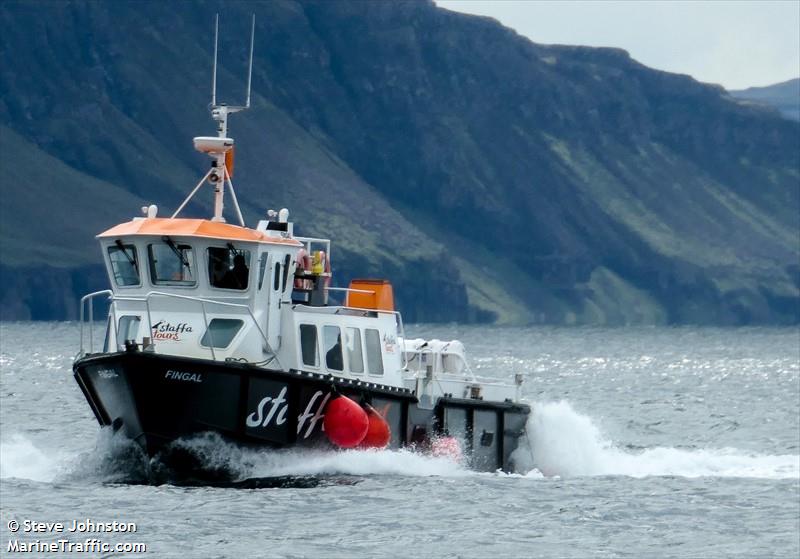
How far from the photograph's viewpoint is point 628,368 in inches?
4584

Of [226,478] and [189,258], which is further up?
[189,258]

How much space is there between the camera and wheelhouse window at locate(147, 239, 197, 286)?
110 ft

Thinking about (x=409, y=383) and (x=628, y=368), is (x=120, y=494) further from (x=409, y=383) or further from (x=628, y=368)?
(x=628, y=368)

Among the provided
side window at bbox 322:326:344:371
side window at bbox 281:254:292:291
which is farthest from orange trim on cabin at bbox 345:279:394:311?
side window at bbox 281:254:292:291

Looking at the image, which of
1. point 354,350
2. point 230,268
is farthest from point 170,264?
point 354,350

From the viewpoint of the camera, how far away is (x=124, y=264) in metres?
33.9

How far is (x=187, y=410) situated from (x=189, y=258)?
10.4 ft

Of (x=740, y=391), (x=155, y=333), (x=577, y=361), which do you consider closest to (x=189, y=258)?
(x=155, y=333)

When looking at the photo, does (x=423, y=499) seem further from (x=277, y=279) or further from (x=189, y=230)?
(x=189, y=230)

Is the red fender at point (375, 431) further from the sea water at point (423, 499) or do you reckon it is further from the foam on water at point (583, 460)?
the foam on water at point (583, 460)

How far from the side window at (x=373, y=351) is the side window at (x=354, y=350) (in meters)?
0.27

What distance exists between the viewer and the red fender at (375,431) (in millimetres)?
34375

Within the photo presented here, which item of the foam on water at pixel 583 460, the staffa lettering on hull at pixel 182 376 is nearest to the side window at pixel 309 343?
the staffa lettering on hull at pixel 182 376

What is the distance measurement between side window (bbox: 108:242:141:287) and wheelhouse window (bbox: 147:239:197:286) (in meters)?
0.38
